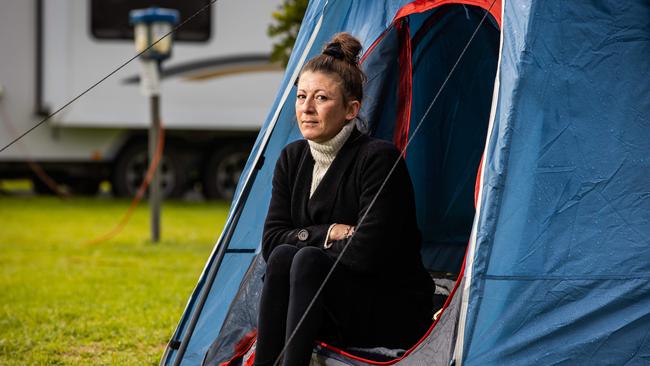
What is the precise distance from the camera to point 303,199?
3.81 m

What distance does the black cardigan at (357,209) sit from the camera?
3.57m

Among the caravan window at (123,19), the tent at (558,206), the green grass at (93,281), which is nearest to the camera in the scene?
the tent at (558,206)

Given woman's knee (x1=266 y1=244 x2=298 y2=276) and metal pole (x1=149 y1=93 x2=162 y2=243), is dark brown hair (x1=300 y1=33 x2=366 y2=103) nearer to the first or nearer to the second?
woman's knee (x1=266 y1=244 x2=298 y2=276)

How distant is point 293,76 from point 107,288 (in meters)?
3.10

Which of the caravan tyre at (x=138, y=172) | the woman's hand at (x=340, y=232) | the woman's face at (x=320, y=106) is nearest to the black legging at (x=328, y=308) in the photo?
the woman's hand at (x=340, y=232)

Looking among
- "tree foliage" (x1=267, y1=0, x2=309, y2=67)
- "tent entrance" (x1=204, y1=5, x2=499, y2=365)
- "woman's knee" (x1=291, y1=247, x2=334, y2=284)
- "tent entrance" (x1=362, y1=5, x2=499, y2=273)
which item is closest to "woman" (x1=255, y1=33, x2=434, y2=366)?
"woman's knee" (x1=291, y1=247, x2=334, y2=284)

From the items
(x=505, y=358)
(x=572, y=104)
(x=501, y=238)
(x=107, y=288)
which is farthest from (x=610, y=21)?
(x=107, y=288)

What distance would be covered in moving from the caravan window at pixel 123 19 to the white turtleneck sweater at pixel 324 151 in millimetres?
8426

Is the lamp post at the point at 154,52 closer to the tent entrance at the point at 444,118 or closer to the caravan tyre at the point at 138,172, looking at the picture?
the caravan tyre at the point at 138,172

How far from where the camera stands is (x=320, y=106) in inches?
147

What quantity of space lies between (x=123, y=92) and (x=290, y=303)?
8822 millimetres

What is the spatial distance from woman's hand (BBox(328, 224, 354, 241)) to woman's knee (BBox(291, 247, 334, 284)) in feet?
0.48

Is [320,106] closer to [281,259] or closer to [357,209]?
[357,209]

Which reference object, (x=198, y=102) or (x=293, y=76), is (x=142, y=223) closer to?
(x=198, y=102)
